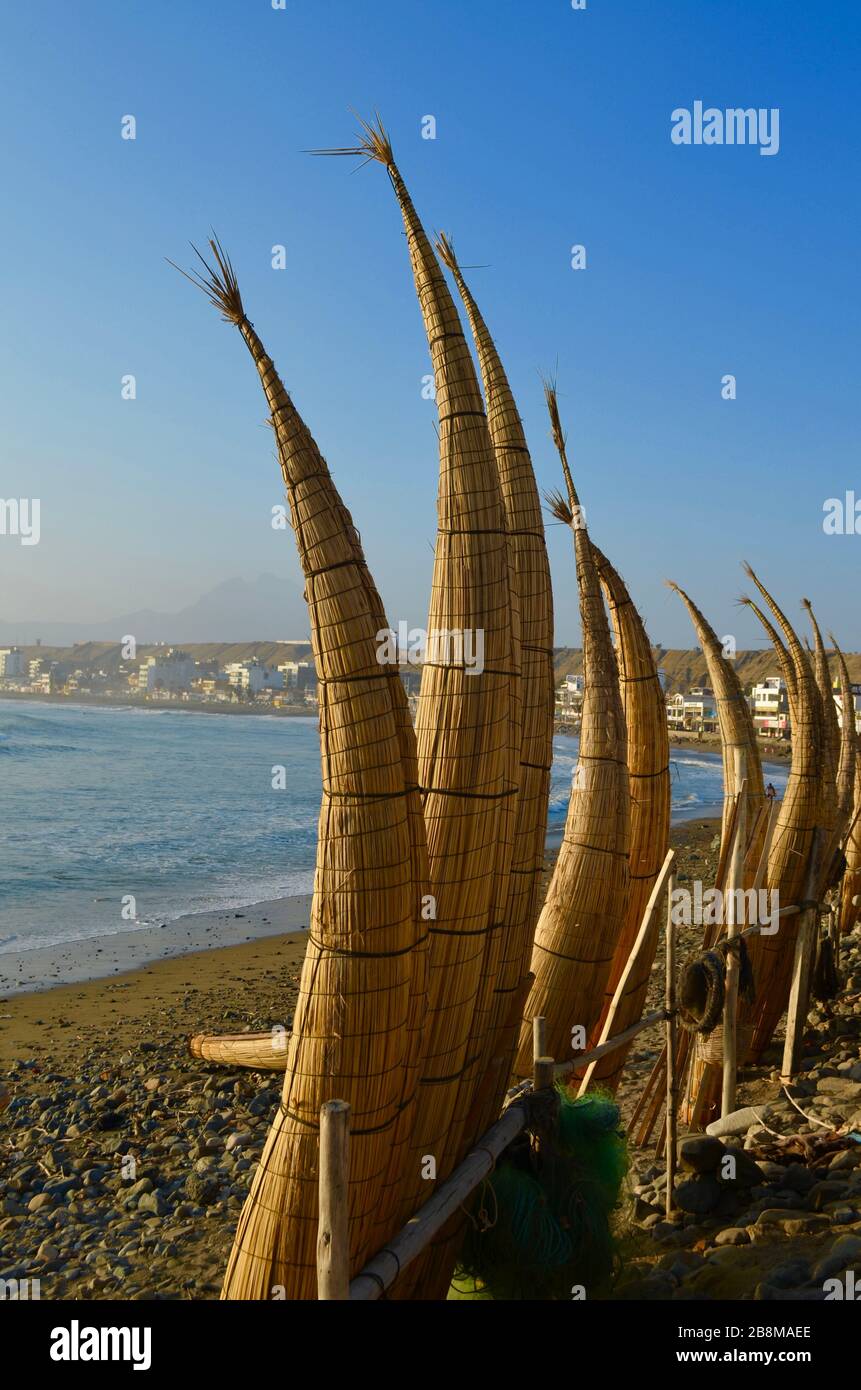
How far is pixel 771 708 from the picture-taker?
70938mm

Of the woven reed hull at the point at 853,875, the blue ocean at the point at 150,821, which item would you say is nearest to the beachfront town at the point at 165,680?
the blue ocean at the point at 150,821

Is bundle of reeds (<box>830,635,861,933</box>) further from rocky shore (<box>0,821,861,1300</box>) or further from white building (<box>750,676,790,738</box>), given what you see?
white building (<box>750,676,790,738</box>)

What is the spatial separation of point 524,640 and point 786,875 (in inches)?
185

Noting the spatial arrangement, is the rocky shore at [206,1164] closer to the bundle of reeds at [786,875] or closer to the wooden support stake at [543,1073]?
the bundle of reeds at [786,875]

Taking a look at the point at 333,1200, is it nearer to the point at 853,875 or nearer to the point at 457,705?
the point at 457,705

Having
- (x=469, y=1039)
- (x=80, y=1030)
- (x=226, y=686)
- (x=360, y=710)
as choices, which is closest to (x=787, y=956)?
(x=469, y=1039)

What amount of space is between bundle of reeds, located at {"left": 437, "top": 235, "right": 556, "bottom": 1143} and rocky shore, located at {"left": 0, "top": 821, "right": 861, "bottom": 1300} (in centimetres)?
158

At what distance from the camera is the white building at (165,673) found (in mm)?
133375

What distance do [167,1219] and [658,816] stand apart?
179 inches

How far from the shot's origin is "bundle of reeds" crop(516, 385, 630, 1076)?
19.6ft

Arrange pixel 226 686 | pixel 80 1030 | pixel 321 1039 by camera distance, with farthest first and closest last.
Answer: pixel 226 686
pixel 80 1030
pixel 321 1039
